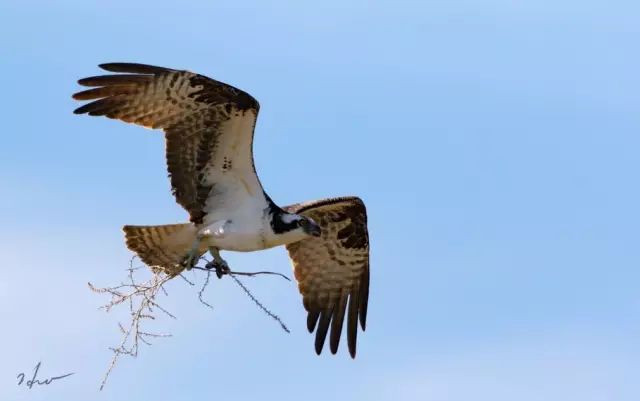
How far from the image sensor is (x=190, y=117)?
13.4 metres

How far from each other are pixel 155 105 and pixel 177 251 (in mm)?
1352

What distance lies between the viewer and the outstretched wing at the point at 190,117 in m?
13.2

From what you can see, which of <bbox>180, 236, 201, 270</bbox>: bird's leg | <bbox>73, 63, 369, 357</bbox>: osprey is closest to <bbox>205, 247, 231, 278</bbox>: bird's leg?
<bbox>73, 63, 369, 357</bbox>: osprey

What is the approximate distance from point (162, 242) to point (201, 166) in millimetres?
776

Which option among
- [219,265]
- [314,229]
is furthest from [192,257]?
[314,229]

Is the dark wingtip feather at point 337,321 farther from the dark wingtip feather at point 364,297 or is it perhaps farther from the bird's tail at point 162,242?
the bird's tail at point 162,242

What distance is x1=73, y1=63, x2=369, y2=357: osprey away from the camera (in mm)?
13195

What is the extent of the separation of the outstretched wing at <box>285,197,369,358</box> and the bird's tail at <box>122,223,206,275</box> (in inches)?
63.8

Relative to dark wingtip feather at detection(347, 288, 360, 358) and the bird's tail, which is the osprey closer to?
the bird's tail

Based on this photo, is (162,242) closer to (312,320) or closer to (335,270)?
(312,320)

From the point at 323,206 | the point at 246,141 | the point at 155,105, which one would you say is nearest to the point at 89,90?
the point at 155,105

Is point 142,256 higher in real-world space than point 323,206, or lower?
lower

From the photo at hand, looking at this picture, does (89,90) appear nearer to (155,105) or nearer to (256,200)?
(155,105)

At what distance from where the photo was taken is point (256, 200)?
13812 millimetres
